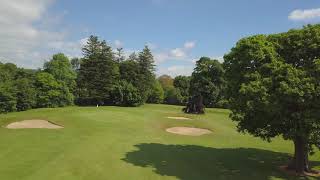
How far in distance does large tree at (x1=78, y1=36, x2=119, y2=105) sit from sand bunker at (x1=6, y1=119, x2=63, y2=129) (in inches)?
1857

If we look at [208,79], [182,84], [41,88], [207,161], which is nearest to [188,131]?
[207,161]

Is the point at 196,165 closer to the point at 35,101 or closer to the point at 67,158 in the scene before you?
the point at 67,158

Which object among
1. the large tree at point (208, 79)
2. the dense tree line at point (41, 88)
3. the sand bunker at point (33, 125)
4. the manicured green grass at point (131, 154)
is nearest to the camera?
the manicured green grass at point (131, 154)

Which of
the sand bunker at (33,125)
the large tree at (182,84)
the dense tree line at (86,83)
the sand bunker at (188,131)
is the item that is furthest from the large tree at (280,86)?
the large tree at (182,84)

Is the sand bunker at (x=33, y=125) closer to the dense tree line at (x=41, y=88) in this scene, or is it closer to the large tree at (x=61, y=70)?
the dense tree line at (x=41, y=88)

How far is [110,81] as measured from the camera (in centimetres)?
8988

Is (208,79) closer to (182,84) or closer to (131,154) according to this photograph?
(182,84)

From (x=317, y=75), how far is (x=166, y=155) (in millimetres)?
11348

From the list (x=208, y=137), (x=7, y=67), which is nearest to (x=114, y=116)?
(x=208, y=137)

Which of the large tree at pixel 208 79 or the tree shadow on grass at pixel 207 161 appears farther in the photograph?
the large tree at pixel 208 79

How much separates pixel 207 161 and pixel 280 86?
7.54m

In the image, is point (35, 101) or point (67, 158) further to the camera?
point (35, 101)

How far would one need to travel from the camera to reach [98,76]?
90125mm

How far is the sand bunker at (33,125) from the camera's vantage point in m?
38.2
